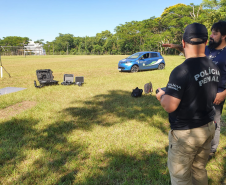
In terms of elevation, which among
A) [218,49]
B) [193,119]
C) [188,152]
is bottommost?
[188,152]

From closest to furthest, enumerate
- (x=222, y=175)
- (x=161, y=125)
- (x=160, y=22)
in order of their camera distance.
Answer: (x=222, y=175) → (x=161, y=125) → (x=160, y=22)

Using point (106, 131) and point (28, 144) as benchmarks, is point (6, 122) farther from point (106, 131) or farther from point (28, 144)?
point (106, 131)

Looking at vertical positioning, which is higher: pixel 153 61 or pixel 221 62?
pixel 153 61

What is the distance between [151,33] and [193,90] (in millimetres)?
64791

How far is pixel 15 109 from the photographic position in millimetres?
5473

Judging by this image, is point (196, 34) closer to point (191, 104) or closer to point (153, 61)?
point (191, 104)

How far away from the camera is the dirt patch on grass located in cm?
507

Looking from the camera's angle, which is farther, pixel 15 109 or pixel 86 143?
pixel 15 109

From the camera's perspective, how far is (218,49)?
2602 millimetres

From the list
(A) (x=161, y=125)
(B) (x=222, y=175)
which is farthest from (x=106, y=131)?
(B) (x=222, y=175)

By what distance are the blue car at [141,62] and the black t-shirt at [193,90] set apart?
12187 millimetres

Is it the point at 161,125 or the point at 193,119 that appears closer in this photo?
the point at 193,119

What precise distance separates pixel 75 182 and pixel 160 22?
216 ft

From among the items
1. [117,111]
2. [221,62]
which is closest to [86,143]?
[117,111]
